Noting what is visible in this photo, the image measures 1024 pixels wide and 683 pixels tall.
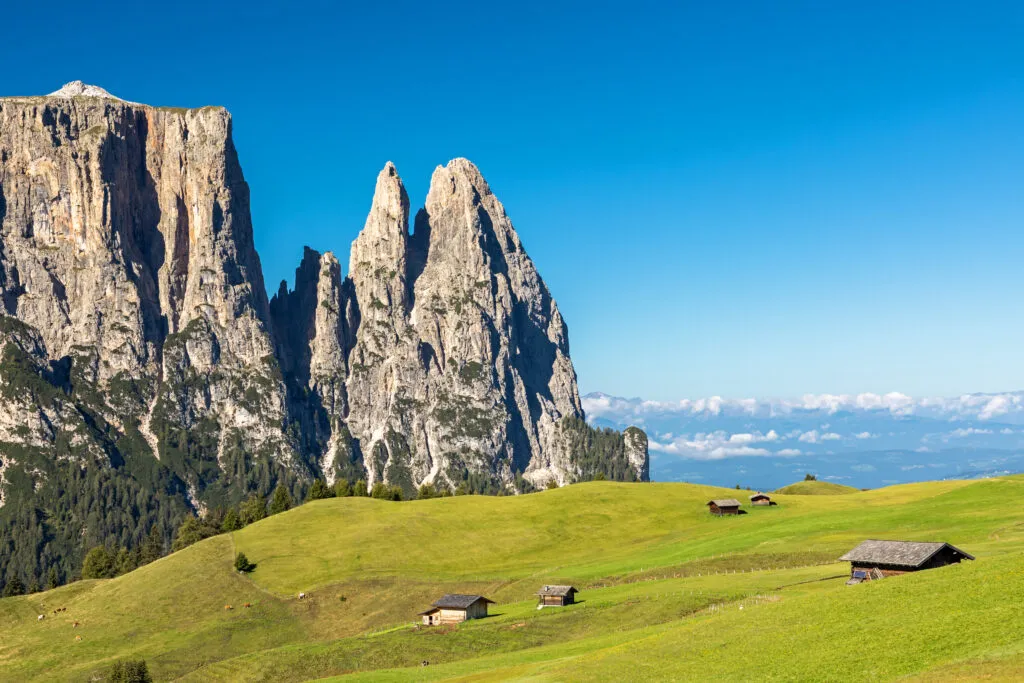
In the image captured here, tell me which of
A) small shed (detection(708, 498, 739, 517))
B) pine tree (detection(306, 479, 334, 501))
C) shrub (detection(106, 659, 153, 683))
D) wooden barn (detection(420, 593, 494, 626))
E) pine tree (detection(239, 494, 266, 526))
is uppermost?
pine tree (detection(306, 479, 334, 501))

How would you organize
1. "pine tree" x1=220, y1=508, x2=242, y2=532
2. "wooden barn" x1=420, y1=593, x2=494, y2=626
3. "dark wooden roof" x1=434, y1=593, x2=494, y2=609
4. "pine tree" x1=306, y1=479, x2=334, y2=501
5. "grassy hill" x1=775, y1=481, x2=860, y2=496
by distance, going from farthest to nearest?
"pine tree" x1=306, y1=479, x2=334, y2=501
"grassy hill" x1=775, y1=481, x2=860, y2=496
"pine tree" x1=220, y1=508, x2=242, y2=532
"dark wooden roof" x1=434, y1=593, x2=494, y2=609
"wooden barn" x1=420, y1=593, x2=494, y2=626

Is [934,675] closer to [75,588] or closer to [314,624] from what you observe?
[314,624]

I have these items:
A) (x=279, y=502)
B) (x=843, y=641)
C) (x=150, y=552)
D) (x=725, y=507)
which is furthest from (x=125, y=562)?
(x=843, y=641)

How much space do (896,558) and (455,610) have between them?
142 ft

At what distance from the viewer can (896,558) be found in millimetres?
72188

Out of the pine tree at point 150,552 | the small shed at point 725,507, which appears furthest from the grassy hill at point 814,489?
the pine tree at point 150,552

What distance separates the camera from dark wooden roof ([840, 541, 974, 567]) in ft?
233

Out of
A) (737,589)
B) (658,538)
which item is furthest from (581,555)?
(737,589)

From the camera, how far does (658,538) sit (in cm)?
13200

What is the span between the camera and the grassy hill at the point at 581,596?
50.4 meters

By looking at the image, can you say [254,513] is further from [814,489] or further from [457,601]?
[814,489]

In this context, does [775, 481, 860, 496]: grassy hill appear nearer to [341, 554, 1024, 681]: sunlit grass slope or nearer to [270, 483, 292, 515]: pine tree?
[270, 483, 292, 515]: pine tree

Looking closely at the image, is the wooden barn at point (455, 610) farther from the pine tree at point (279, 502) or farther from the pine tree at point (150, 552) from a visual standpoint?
the pine tree at point (279, 502)

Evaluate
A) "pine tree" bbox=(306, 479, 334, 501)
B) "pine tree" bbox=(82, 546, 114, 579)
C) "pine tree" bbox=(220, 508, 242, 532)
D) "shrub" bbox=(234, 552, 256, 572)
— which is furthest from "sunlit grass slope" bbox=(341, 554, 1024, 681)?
"pine tree" bbox=(306, 479, 334, 501)
